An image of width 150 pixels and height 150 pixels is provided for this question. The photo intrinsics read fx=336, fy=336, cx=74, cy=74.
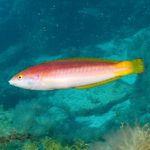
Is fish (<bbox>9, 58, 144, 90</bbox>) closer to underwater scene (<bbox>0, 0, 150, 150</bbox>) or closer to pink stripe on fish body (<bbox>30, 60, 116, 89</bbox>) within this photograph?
pink stripe on fish body (<bbox>30, 60, 116, 89</bbox>)

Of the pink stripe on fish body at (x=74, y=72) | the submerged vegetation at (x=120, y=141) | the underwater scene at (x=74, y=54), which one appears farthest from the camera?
the underwater scene at (x=74, y=54)

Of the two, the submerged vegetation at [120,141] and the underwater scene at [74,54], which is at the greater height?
the underwater scene at [74,54]

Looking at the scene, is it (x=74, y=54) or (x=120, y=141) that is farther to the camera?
(x=74, y=54)

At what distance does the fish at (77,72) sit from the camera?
281cm

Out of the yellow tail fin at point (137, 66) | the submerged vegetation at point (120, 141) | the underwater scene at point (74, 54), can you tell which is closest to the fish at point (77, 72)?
the yellow tail fin at point (137, 66)

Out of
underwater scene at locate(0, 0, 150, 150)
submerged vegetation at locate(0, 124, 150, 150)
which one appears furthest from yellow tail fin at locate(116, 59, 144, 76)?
underwater scene at locate(0, 0, 150, 150)

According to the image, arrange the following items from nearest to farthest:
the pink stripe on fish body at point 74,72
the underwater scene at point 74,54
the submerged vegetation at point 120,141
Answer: the pink stripe on fish body at point 74,72 < the submerged vegetation at point 120,141 < the underwater scene at point 74,54

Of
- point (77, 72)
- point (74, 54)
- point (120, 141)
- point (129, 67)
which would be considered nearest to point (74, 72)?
point (77, 72)

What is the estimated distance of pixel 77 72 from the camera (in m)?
2.81

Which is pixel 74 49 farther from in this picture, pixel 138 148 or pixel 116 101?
pixel 138 148

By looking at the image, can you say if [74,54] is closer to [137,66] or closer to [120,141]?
[120,141]

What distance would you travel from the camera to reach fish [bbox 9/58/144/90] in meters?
2.81

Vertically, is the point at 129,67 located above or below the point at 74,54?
below

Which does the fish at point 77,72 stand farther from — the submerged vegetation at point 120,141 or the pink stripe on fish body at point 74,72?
the submerged vegetation at point 120,141
